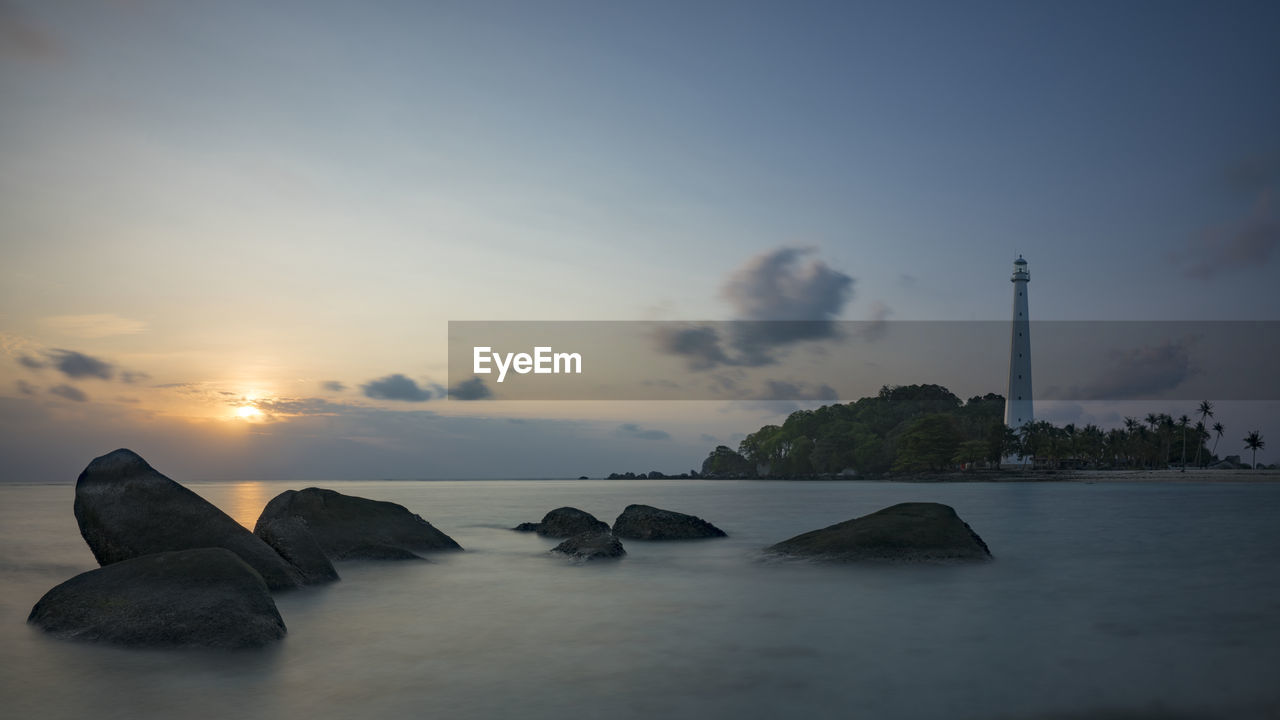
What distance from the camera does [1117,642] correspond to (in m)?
10.2

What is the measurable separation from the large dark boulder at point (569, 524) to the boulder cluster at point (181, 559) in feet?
21.7

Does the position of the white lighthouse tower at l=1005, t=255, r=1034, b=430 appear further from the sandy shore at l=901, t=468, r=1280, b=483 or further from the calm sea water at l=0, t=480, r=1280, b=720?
the calm sea water at l=0, t=480, r=1280, b=720

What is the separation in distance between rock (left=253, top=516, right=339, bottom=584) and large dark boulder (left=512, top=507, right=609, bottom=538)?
10250mm

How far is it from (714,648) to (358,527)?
12.6 metres

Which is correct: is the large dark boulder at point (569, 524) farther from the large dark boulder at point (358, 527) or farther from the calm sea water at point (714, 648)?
the calm sea water at point (714, 648)

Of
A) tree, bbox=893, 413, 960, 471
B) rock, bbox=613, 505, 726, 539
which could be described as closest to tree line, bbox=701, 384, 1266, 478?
tree, bbox=893, 413, 960, 471

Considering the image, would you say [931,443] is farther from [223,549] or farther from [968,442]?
[223,549]

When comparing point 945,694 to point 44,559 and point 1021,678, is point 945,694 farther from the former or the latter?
point 44,559

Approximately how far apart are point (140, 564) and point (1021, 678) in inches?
437

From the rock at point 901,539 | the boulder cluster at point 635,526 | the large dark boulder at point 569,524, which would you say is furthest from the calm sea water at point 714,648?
the large dark boulder at point 569,524

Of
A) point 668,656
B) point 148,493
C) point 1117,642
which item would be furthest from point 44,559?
point 1117,642

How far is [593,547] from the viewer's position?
19.1 metres

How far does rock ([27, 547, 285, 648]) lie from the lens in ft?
29.5

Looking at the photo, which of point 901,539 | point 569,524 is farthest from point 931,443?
point 901,539
